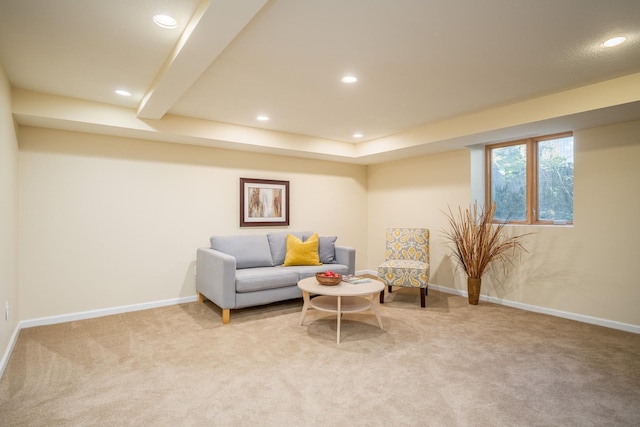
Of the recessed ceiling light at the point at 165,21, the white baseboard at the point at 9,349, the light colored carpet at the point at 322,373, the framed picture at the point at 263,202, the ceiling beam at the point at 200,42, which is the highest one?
the recessed ceiling light at the point at 165,21

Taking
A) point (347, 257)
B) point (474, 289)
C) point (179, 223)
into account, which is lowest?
point (474, 289)

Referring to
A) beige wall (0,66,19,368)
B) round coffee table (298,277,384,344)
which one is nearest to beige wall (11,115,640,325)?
beige wall (0,66,19,368)

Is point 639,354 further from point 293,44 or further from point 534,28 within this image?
point 293,44

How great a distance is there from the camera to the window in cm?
391

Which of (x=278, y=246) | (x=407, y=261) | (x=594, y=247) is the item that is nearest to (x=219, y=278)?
(x=278, y=246)

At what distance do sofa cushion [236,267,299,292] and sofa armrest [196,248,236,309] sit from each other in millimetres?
112

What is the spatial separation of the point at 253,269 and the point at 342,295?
1.55 metres

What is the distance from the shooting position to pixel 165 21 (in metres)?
2.01

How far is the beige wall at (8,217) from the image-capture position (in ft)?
8.43

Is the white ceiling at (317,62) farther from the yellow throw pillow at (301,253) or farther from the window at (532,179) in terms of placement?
the yellow throw pillow at (301,253)

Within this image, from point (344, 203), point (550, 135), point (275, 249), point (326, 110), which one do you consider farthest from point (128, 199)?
point (550, 135)

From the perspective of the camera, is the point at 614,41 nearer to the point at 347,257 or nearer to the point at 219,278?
the point at 347,257

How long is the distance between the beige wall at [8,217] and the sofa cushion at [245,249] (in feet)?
6.24

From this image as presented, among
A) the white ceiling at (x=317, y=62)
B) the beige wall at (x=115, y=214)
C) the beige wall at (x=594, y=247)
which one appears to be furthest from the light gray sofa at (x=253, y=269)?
the beige wall at (x=594, y=247)
